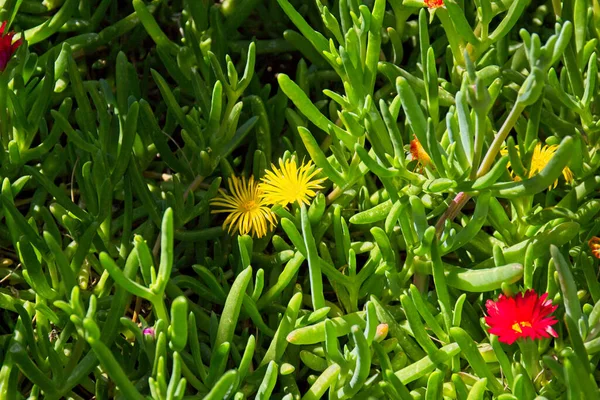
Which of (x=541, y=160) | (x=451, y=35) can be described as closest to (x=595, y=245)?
(x=541, y=160)

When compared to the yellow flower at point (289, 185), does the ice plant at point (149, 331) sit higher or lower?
lower

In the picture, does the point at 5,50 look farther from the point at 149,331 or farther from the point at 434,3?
the point at 434,3

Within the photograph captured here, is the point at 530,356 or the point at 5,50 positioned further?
the point at 5,50

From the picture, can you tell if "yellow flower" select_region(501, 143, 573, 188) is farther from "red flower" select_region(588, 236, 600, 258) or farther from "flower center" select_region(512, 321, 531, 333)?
"flower center" select_region(512, 321, 531, 333)

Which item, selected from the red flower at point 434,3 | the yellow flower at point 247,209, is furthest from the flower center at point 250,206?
the red flower at point 434,3

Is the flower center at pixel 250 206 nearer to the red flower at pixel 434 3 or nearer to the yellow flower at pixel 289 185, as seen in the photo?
the yellow flower at pixel 289 185

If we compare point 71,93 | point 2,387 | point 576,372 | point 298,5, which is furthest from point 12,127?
point 576,372
